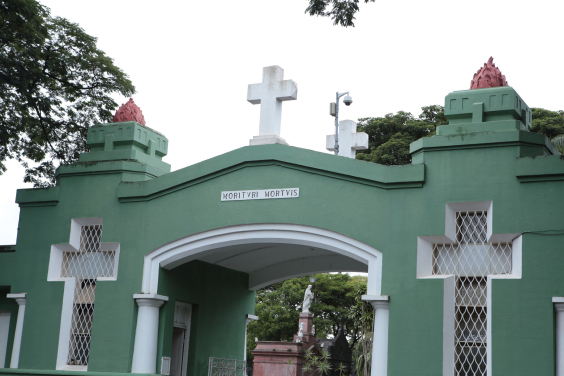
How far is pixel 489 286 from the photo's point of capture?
8844mm

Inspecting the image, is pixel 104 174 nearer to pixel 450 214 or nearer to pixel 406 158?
pixel 450 214

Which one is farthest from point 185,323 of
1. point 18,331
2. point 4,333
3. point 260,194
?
point 4,333

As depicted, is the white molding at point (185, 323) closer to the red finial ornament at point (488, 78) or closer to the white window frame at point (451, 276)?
the white window frame at point (451, 276)

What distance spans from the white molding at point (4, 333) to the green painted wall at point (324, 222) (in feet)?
3.28

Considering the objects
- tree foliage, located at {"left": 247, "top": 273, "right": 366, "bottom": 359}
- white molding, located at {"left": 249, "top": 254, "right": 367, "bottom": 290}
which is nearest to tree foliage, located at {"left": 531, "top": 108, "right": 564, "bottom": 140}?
tree foliage, located at {"left": 247, "top": 273, "right": 366, "bottom": 359}

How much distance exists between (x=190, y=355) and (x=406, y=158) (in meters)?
18.5

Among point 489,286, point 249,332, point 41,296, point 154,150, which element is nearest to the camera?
point 489,286

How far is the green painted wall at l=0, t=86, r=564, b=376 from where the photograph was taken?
870 cm

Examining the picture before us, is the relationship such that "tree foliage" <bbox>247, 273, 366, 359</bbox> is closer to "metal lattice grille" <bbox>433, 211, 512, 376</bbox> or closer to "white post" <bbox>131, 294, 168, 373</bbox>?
"white post" <bbox>131, 294, 168, 373</bbox>

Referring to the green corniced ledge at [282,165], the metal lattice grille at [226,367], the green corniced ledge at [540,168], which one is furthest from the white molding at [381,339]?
the metal lattice grille at [226,367]

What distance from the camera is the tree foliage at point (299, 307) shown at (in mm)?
27328

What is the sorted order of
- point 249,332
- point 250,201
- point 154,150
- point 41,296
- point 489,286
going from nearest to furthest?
point 489,286, point 250,201, point 41,296, point 154,150, point 249,332

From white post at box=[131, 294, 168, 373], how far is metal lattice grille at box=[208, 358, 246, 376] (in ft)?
6.55

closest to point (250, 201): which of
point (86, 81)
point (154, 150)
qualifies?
point (154, 150)
